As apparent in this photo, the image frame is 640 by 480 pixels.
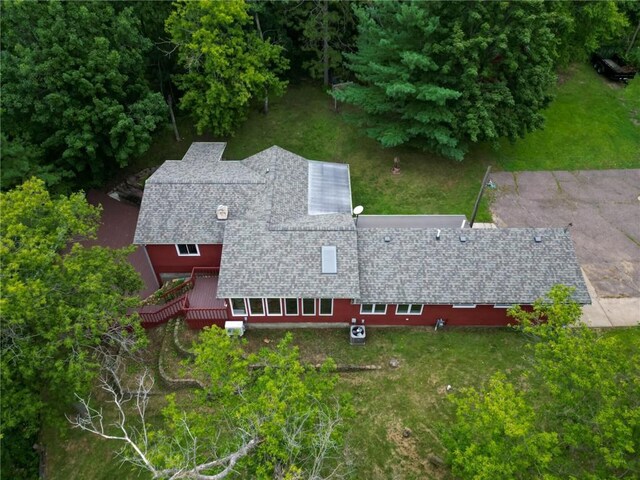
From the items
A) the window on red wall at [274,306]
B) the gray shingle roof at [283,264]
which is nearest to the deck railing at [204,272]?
the gray shingle roof at [283,264]

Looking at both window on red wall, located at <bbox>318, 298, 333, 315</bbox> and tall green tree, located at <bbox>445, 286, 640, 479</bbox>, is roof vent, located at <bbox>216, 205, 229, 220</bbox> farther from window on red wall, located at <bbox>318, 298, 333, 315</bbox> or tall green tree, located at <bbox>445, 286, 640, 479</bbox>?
tall green tree, located at <bbox>445, 286, 640, 479</bbox>

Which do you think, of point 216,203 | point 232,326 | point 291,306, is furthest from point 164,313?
point 291,306

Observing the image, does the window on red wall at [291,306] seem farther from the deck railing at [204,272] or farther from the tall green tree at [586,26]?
the tall green tree at [586,26]

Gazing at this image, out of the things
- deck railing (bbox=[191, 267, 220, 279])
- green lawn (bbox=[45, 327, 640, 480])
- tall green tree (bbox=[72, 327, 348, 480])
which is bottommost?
green lawn (bbox=[45, 327, 640, 480])

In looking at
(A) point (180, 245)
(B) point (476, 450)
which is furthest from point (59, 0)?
(B) point (476, 450)

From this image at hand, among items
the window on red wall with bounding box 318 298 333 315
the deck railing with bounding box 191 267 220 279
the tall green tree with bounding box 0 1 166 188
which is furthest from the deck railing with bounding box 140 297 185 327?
the tall green tree with bounding box 0 1 166 188
